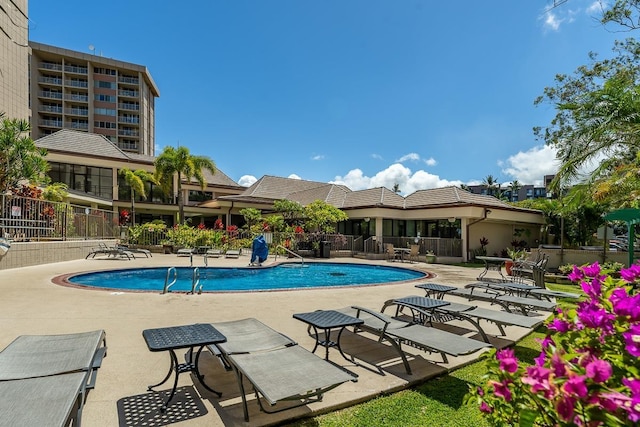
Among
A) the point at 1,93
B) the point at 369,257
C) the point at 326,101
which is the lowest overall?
the point at 369,257

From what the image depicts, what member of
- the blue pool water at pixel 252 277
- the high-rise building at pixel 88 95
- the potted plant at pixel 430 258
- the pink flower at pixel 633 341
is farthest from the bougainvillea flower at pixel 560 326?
the high-rise building at pixel 88 95

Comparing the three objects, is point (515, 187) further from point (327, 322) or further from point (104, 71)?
point (327, 322)

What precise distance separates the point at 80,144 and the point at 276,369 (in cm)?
3584

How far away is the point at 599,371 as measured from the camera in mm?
1249

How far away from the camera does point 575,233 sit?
2366cm

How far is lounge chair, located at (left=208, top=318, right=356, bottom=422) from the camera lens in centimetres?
273

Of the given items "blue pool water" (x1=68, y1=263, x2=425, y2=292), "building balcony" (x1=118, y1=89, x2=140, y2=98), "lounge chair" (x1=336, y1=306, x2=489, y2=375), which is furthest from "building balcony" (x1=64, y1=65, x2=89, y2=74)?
"lounge chair" (x1=336, y1=306, x2=489, y2=375)

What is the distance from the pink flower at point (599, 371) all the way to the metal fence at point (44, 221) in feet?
53.3

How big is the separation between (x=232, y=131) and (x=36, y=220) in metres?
18.7

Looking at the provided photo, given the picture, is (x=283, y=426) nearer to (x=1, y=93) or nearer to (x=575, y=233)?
(x=1, y=93)

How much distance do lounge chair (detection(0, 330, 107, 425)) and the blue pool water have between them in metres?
7.78

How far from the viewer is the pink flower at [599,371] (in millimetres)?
1226

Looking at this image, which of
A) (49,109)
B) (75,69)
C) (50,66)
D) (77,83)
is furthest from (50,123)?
(75,69)

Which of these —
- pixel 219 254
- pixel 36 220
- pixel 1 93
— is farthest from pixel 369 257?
pixel 1 93
